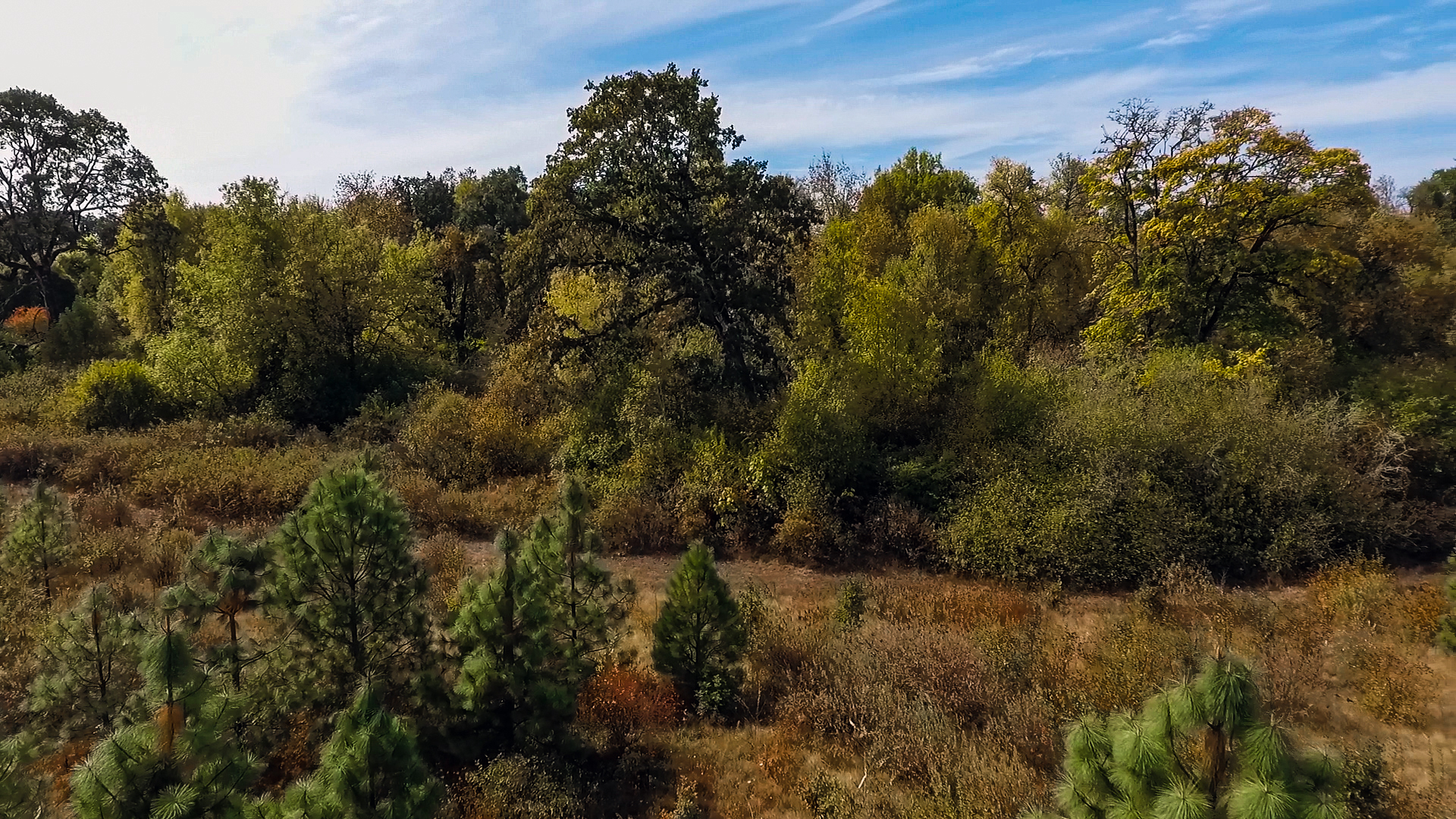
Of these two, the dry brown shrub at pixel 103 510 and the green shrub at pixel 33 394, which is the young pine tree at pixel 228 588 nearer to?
the dry brown shrub at pixel 103 510

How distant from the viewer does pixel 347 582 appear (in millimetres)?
6359

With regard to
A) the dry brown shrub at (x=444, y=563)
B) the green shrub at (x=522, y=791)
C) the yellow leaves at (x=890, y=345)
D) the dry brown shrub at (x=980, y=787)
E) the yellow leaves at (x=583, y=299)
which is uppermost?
the yellow leaves at (x=583, y=299)

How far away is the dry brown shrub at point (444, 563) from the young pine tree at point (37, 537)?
13.3ft

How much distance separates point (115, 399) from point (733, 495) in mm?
17078

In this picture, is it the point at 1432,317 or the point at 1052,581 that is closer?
the point at 1052,581

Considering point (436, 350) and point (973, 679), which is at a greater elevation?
point (436, 350)

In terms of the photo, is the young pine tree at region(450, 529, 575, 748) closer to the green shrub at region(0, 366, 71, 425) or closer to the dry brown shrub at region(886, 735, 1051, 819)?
the dry brown shrub at region(886, 735, 1051, 819)

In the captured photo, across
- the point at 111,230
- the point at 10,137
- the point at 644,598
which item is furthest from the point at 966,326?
the point at 111,230

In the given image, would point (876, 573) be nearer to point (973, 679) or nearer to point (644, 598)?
point (644, 598)

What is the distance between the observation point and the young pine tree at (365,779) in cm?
434

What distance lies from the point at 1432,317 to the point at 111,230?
46.5 m

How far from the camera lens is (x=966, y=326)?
18.1 m

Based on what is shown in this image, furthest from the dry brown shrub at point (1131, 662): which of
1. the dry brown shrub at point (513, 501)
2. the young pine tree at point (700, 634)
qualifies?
the dry brown shrub at point (513, 501)

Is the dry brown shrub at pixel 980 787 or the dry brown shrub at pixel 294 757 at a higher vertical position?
the dry brown shrub at pixel 294 757
